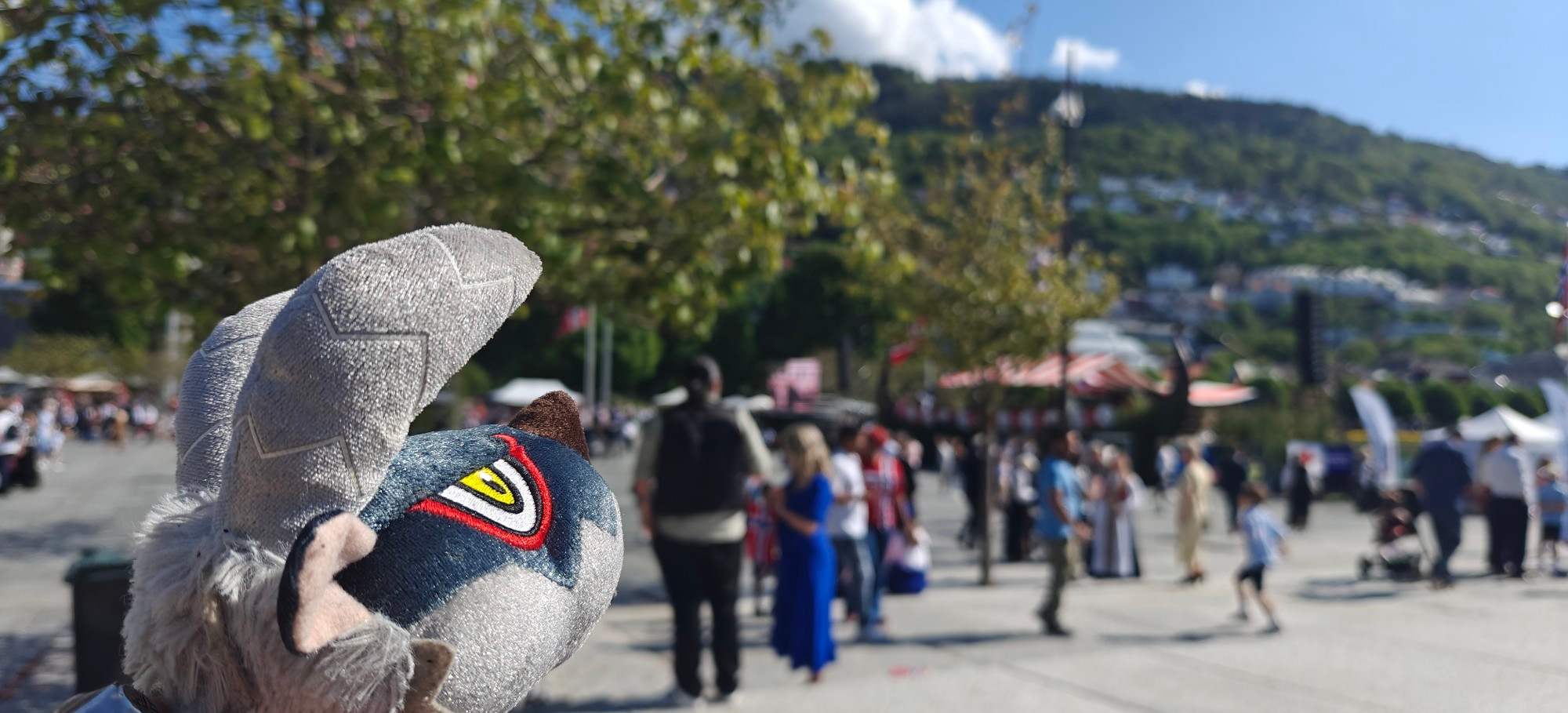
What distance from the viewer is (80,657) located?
4.55 m

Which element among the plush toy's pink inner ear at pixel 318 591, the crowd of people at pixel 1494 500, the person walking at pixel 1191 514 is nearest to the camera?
the plush toy's pink inner ear at pixel 318 591

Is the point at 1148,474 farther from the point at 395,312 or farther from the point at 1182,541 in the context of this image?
the point at 395,312

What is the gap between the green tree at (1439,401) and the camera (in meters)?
56.2

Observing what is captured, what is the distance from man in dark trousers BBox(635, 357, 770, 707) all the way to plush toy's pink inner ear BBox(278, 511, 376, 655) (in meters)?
4.37

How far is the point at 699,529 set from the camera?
559cm

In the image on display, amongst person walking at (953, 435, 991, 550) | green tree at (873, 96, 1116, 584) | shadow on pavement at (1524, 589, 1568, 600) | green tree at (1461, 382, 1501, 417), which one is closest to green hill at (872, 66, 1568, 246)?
green tree at (1461, 382, 1501, 417)

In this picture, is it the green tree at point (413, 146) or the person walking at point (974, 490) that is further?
the person walking at point (974, 490)

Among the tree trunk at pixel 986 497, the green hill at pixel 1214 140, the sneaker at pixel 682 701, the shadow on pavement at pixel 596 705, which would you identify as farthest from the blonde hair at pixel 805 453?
the green hill at pixel 1214 140

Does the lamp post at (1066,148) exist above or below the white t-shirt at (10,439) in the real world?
above

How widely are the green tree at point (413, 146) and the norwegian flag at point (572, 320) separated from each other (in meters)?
0.89

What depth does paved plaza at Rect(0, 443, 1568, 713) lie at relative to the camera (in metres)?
5.86

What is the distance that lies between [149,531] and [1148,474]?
2567 cm

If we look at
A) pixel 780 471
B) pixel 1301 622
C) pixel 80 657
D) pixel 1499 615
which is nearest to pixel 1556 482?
pixel 1499 615

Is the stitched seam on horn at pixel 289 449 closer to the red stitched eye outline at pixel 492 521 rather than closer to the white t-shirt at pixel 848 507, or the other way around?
the red stitched eye outline at pixel 492 521
